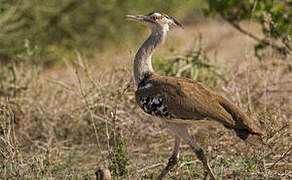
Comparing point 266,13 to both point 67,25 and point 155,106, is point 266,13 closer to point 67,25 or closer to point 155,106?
point 155,106

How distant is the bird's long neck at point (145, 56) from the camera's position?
10.8 feet

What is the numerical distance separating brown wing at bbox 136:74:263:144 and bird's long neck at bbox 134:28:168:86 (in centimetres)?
15

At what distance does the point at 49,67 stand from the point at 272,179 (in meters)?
6.25

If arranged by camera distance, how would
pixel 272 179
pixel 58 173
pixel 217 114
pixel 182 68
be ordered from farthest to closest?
pixel 182 68 < pixel 58 173 < pixel 272 179 < pixel 217 114

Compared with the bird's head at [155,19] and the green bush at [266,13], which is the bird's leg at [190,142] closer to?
the bird's head at [155,19]

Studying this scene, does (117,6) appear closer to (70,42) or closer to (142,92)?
(70,42)

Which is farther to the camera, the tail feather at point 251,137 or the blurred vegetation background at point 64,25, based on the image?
the blurred vegetation background at point 64,25

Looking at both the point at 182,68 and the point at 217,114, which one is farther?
the point at 182,68

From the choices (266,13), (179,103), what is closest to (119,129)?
(179,103)

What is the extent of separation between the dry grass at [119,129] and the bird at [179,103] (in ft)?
0.80

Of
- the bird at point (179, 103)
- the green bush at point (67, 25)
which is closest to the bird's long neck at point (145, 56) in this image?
the bird at point (179, 103)

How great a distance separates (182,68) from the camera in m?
4.80

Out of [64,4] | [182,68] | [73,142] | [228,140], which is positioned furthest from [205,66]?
[64,4]

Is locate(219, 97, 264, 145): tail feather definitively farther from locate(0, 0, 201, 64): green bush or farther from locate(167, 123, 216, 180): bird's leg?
locate(0, 0, 201, 64): green bush
